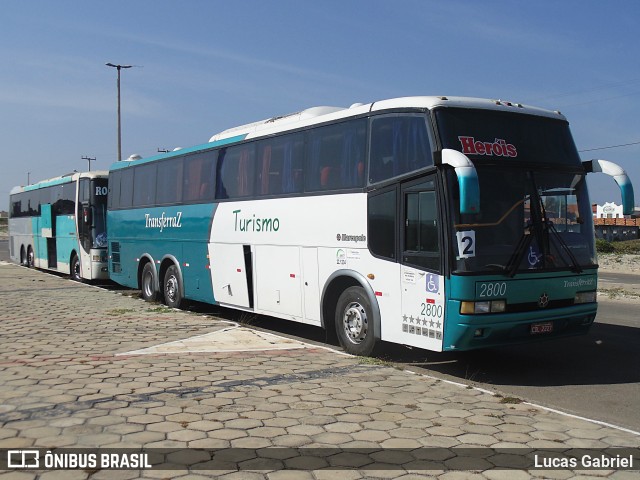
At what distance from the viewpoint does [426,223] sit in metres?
8.19

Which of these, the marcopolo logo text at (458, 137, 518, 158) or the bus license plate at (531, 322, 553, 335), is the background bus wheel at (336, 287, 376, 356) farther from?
the marcopolo logo text at (458, 137, 518, 158)

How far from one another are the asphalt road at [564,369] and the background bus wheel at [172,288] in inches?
143

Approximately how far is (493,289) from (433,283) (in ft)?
2.28

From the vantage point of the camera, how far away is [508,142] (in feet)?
27.6

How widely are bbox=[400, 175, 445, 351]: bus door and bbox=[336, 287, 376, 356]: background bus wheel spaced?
0.75 m

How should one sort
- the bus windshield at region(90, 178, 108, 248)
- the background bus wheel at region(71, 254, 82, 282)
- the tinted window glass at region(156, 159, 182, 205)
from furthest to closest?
the background bus wheel at region(71, 254, 82, 282) → the bus windshield at region(90, 178, 108, 248) → the tinted window glass at region(156, 159, 182, 205)

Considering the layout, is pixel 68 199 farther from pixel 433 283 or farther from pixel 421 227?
pixel 433 283

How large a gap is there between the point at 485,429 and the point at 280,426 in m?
1.76

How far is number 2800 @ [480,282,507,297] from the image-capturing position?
7766 millimetres

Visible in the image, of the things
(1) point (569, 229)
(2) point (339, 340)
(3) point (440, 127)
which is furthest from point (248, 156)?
(1) point (569, 229)

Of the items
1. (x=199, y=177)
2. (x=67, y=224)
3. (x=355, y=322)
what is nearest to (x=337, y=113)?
(x=355, y=322)

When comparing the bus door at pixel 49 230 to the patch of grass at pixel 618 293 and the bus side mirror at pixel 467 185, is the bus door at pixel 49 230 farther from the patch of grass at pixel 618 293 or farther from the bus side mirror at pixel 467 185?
the bus side mirror at pixel 467 185

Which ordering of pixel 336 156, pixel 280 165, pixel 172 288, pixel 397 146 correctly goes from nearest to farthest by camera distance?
pixel 397 146
pixel 336 156
pixel 280 165
pixel 172 288

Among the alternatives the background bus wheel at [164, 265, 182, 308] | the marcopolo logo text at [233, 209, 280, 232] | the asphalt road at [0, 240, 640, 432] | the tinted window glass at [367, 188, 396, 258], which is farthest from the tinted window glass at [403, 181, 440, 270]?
the background bus wheel at [164, 265, 182, 308]
